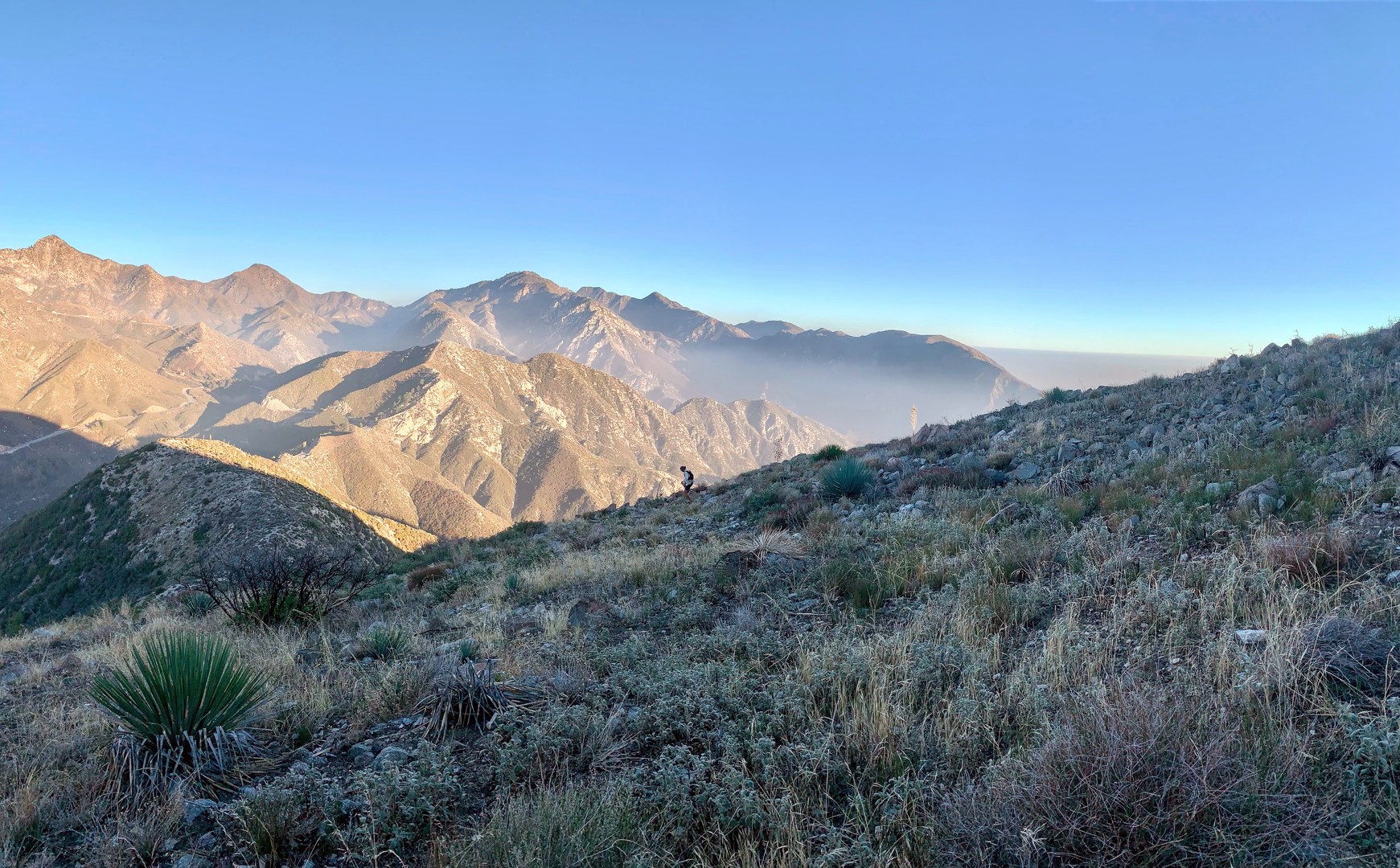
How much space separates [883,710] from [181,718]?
171 inches

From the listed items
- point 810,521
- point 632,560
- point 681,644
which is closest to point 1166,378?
point 810,521

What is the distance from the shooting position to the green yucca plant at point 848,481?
12.7 metres

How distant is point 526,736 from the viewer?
3.61m

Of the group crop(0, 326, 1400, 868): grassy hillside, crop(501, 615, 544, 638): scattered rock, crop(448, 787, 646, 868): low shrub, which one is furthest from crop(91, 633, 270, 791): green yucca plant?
crop(501, 615, 544, 638): scattered rock

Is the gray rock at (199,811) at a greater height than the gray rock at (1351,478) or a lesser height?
lesser

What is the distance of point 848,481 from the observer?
41.9 feet

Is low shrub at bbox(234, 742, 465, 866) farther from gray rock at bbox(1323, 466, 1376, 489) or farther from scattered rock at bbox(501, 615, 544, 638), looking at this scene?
gray rock at bbox(1323, 466, 1376, 489)

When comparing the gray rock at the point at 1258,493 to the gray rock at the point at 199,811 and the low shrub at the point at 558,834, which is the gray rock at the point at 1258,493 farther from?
the gray rock at the point at 199,811

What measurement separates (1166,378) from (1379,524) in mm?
13928

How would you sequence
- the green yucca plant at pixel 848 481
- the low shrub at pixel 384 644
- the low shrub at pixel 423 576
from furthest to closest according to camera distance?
the low shrub at pixel 423 576 < the green yucca plant at pixel 848 481 < the low shrub at pixel 384 644

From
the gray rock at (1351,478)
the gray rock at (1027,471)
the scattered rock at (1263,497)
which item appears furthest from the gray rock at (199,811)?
the gray rock at (1027,471)

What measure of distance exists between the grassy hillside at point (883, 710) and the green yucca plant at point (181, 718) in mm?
162

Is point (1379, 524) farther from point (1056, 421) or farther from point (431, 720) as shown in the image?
point (1056, 421)

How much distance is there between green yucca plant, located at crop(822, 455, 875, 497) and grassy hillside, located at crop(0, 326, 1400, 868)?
435cm
